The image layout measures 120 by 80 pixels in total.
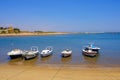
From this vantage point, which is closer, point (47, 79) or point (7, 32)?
point (47, 79)

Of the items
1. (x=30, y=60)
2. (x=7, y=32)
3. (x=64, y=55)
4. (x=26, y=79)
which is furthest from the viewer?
(x=7, y=32)

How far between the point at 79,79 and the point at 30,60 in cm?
1399

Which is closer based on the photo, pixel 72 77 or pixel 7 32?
pixel 72 77

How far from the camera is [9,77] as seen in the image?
55.3ft

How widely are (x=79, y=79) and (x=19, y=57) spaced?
16259mm

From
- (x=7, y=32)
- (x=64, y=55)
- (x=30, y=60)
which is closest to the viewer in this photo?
(x=30, y=60)

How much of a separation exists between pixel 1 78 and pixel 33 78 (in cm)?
248

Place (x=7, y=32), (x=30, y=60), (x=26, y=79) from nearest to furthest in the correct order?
(x=26, y=79) < (x=30, y=60) < (x=7, y=32)

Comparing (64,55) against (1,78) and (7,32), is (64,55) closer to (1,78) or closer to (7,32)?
(1,78)

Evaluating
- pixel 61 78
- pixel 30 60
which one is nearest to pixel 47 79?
pixel 61 78

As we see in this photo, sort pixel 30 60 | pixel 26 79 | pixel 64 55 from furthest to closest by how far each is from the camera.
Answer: pixel 64 55, pixel 30 60, pixel 26 79

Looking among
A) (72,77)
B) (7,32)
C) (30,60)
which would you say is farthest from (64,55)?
A: (7,32)

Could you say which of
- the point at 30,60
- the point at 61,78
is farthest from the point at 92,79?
the point at 30,60

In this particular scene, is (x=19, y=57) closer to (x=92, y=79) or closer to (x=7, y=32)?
(x=92, y=79)
